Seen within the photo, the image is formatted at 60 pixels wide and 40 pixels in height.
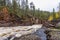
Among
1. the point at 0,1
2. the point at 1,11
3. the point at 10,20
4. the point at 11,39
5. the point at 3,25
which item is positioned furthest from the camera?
the point at 0,1

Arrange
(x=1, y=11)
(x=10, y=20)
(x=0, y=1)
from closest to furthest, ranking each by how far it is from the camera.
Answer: (x=10, y=20) < (x=1, y=11) < (x=0, y=1)

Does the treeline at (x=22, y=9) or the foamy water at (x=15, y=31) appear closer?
the foamy water at (x=15, y=31)

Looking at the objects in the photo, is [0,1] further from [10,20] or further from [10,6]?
[10,20]

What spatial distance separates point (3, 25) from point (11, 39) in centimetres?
1640

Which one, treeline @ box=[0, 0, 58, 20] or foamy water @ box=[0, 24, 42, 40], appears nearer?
foamy water @ box=[0, 24, 42, 40]

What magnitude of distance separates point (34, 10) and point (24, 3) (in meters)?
3.19

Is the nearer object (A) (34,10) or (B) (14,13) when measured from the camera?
(B) (14,13)

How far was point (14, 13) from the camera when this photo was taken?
34.0 meters

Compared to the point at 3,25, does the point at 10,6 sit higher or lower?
higher

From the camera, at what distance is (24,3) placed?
138 ft

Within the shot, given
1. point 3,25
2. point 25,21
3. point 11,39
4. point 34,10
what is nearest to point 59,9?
point 34,10

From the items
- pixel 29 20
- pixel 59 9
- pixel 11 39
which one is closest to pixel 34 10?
pixel 59 9

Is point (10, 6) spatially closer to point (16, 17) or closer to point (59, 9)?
point (16, 17)

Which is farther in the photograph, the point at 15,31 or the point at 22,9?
the point at 22,9
